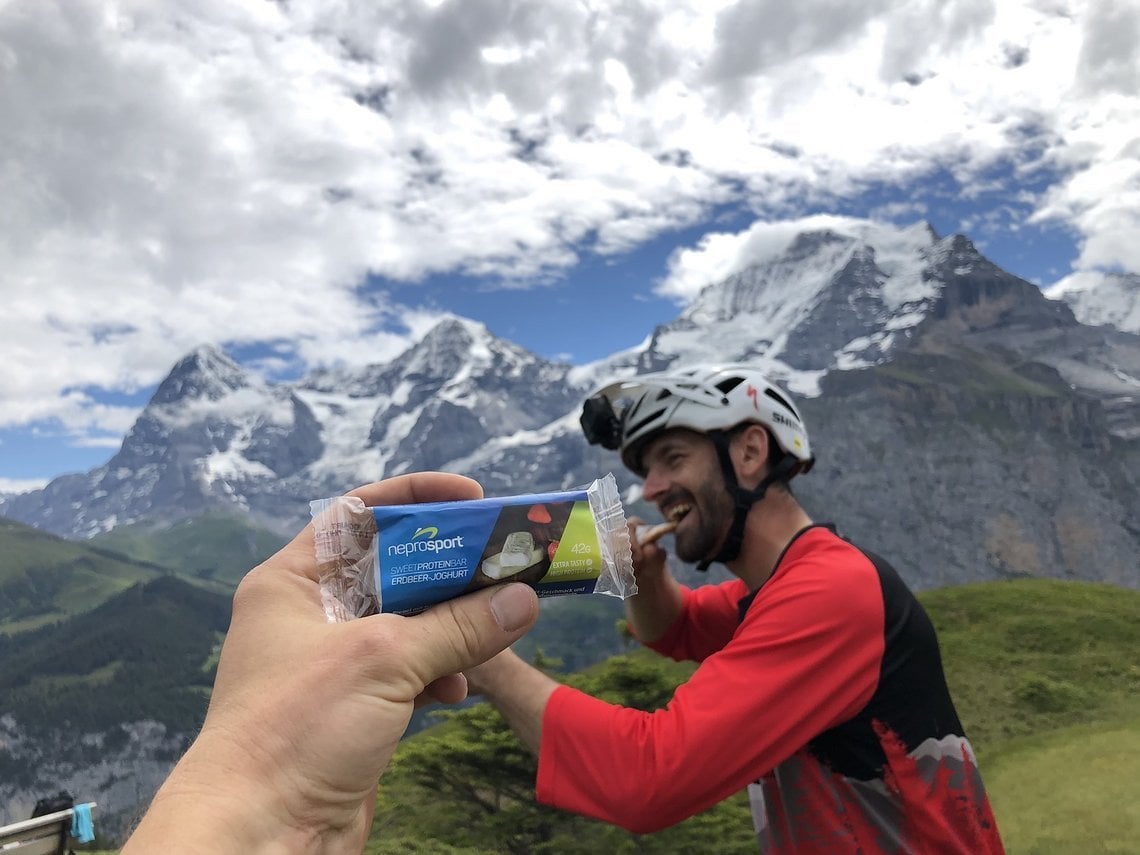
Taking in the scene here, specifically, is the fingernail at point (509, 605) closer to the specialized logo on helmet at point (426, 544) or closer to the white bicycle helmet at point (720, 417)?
the specialized logo on helmet at point (426, 544)

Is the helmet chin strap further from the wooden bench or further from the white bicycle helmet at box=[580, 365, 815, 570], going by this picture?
the wooden bench

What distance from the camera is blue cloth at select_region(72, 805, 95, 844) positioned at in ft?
32.4

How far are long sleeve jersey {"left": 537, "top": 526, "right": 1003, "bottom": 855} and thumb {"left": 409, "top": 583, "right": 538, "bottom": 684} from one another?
1.42 metres

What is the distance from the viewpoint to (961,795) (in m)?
4.70

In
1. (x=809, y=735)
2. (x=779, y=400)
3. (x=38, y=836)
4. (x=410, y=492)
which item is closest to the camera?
(x=410, y=492)

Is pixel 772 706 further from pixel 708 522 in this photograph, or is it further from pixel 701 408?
pixel 701 408

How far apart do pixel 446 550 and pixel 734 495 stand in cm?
323

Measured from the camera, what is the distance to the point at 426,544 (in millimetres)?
3039

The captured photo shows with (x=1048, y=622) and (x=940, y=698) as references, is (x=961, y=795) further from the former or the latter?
(x=1048, y=622)

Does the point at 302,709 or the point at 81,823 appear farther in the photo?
the point at 81,823

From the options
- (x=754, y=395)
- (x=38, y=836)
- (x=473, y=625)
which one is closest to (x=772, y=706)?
(x=473, y=625)

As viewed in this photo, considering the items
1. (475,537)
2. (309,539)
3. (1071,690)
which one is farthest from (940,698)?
(1071,690)

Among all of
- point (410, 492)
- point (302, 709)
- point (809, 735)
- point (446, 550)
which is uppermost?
point (410, 492)

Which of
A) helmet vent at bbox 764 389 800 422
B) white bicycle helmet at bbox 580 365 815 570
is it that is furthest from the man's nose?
helmet vent at bbox 764 389 800 422
